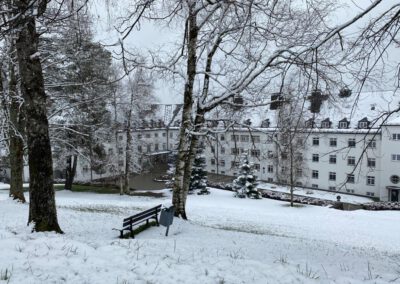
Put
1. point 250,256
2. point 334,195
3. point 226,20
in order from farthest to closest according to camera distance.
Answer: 1. point 334,195
2. point 226,20
3. point 250,256

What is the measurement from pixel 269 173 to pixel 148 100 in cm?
2256

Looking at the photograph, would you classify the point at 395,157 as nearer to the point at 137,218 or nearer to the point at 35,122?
the point at 137,218

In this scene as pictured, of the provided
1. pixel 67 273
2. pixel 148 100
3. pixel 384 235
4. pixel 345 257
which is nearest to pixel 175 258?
pixel 67 273

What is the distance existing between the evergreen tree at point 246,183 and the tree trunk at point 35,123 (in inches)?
1135

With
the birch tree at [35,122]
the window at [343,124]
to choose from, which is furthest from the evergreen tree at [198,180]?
the birch tree at [35,122]

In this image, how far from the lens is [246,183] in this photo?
36062mm

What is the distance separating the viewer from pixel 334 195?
1649 inches

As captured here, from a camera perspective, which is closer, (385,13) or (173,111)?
(385,13)

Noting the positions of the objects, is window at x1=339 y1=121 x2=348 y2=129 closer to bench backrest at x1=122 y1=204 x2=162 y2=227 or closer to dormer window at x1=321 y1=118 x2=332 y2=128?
dormer window at x1=321 y1=118 x2=332 y2=128

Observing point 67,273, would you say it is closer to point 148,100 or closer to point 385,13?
point 385,13

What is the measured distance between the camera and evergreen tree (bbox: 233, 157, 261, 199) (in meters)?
36.0

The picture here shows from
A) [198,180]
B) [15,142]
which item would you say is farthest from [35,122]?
[198,180]

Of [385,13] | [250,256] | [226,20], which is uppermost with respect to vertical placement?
[226,20]

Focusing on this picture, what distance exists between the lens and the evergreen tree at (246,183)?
36000mm
